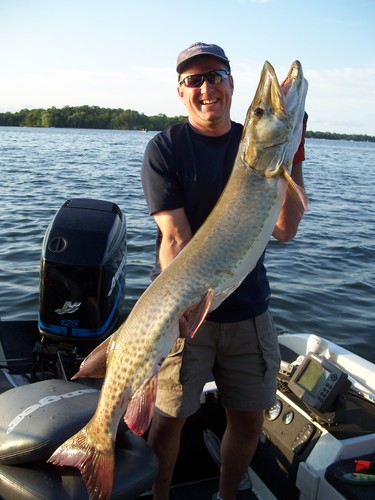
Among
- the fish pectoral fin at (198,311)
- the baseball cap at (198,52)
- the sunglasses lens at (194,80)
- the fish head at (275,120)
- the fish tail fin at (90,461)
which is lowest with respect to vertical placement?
the fish tail fin at (90,461)

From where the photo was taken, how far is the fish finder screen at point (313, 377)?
355 centimetres

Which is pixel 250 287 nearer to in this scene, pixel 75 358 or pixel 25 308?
pixel 75 358

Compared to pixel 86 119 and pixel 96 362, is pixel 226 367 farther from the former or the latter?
pixel 86 119

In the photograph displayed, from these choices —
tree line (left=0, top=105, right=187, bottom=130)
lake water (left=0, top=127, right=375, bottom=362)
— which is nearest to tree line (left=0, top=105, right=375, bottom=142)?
tree line (left=0, top=105, right=187, bottom=130)

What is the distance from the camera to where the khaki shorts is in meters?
3.05

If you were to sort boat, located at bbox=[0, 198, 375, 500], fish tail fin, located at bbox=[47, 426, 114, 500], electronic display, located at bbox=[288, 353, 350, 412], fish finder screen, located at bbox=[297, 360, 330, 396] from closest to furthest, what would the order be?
fish tail fin, located at bbox=[47, 426, 114, 500] → boat, located at bbox=[0, 198, 375, 500] → electronic display, located at bbox=[288, 353, 350, 412] → fish finder screen, located at bbox=[297, 360, 330, 396]

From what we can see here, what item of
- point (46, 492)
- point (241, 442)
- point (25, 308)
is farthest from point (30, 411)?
point (25, 308)

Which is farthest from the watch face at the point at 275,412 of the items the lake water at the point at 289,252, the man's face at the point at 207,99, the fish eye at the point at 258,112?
the lake water at the point at 289,252

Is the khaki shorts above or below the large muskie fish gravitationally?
below

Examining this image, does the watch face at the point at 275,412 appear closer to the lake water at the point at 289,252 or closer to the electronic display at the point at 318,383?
the electronic display at the point at 318,383

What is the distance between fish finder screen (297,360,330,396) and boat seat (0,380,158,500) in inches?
55.6

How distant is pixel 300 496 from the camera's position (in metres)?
3.27

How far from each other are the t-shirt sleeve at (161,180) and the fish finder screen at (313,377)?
61.3 inches

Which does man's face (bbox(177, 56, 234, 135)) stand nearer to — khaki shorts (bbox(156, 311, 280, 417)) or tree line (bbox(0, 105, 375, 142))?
khaki shorts (bbox(156, 311, 280, 417))
